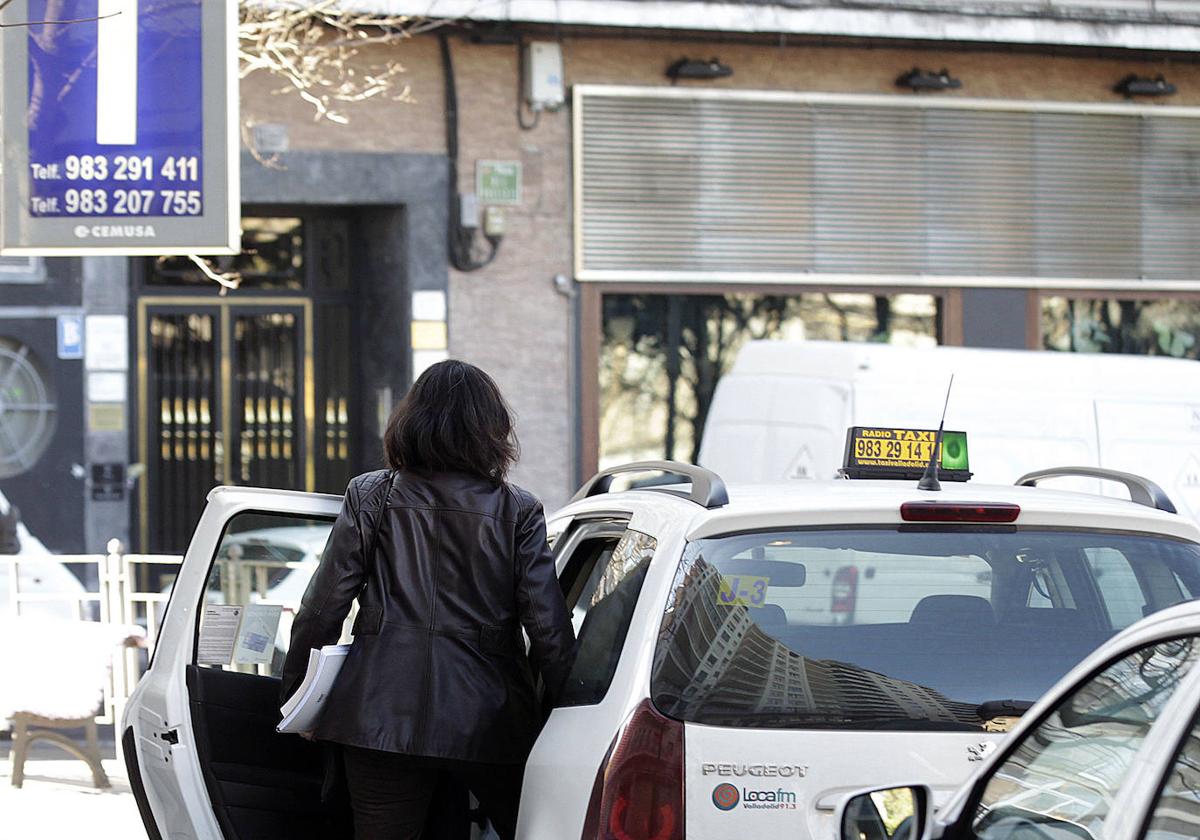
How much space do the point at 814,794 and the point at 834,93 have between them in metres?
10.4

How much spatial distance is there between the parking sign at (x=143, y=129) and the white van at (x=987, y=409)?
3.42m

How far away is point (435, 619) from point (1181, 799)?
2327 millimetres

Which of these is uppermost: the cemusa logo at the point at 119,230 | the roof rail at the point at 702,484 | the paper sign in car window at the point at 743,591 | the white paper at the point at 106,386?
the cemusa logo at the point at 119,230

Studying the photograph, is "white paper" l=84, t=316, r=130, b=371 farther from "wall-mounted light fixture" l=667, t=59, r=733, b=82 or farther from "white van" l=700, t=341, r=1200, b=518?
"white van" l=700, t=341, r=1200, b=518

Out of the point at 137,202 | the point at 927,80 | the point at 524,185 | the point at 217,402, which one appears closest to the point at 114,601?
the point at 137,202

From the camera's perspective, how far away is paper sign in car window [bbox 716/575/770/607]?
3.46m

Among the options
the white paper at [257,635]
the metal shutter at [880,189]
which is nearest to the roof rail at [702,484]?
the white paper at [257,635]

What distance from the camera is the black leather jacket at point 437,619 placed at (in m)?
4.13

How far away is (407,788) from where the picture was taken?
4.25 m

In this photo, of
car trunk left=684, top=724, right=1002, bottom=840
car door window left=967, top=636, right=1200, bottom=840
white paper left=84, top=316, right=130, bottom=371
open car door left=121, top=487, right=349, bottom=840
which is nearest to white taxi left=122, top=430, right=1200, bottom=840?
car trunk left=684, top=724, right=1002, bottom=840

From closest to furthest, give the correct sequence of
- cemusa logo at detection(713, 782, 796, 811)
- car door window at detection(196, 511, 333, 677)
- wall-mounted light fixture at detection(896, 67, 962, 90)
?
cemusa logo at detection(713, 782, 796, 811), car door window at detection(196, 511, 333, 677), wall-mounted light fixture at detection(896, 67, 962, 90)

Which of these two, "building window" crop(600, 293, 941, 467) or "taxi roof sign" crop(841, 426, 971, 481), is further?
"building window" crop(600, 293, 941, 467)

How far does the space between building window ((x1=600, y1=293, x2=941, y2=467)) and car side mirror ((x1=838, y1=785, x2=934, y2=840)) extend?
31.6 ft

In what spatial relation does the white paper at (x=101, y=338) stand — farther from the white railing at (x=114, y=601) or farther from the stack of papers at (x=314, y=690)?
the stack of papers at (x=314, y=690)
